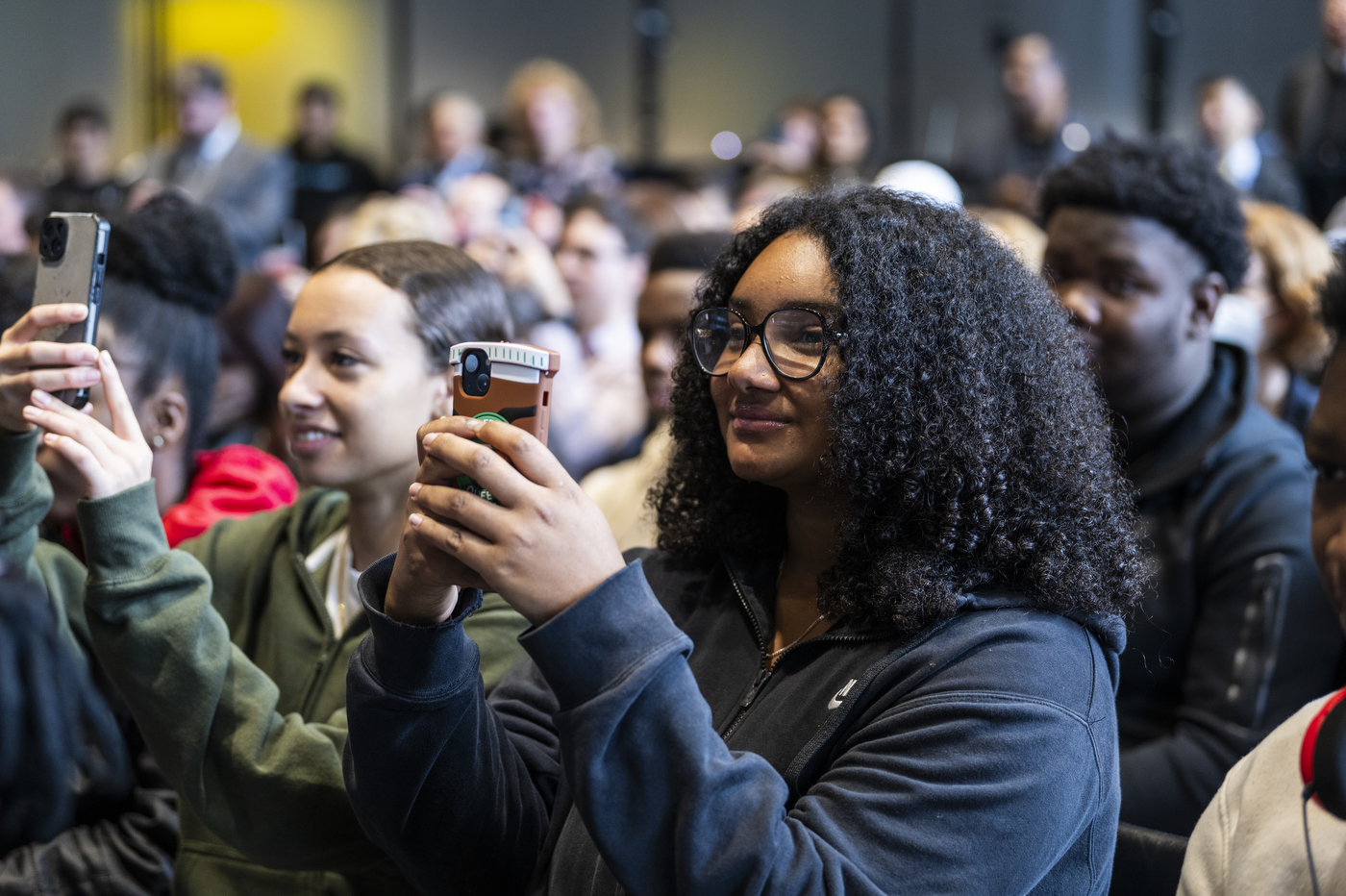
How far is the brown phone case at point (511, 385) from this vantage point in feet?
3.59

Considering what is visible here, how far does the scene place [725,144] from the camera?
9.77m

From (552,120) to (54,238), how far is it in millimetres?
4819

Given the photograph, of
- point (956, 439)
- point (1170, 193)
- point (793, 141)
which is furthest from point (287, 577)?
point (793, 141)

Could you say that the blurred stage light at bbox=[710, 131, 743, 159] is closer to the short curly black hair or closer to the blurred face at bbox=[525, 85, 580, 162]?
the blurred face at bbox=[525, 85, 580, 162]

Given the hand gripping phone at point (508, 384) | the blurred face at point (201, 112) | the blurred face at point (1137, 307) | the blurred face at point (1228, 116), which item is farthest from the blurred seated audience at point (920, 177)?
the hand gripping phone at point (508, 384)

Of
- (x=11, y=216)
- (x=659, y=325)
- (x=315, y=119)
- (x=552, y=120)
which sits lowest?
(x=11, y=216)

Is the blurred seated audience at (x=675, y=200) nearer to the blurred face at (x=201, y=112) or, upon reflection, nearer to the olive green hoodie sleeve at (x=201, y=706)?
the blurred face at (x=201, y=112)

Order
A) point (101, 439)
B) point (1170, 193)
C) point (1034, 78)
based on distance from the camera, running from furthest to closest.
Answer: point (1034, 78), point (1170, 193), point (101, 439)

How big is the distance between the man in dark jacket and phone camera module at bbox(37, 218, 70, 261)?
1.49m

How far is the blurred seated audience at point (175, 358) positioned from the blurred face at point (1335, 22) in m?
5.81

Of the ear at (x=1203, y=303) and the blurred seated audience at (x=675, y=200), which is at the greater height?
the ear at (x=1203, y=303)

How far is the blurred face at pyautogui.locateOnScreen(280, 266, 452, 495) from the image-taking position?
71.4 inches

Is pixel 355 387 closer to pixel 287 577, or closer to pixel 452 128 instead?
pixel 287 577

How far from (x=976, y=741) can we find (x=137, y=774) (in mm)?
1365
